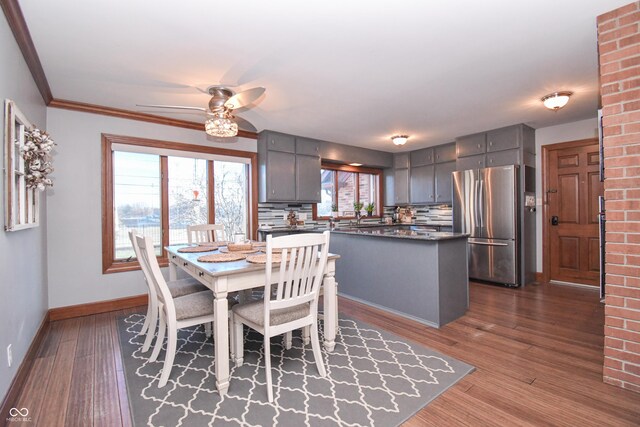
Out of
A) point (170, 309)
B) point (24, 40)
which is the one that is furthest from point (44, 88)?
point (170, 309)

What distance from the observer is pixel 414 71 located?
2607 millimetres

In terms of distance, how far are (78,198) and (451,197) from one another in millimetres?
5317

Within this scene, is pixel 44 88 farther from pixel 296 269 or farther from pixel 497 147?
pixel 497 147

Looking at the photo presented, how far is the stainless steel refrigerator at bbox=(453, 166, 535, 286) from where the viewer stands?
4219 mm

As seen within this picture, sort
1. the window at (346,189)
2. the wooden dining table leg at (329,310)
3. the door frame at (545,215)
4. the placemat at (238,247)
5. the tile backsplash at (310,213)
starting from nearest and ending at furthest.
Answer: the wooden dining table leg at (329,310) → the placemat at (238,247) → the door frame at (545,215) → the tile backsplash at (310,213) → the window at (346,189)

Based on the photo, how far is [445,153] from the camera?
5.39 meters

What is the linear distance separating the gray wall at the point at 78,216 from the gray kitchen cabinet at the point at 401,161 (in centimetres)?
465

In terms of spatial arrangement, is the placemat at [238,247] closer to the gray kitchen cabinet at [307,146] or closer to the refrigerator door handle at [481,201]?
the gray kitchen cabinet at [307,146]

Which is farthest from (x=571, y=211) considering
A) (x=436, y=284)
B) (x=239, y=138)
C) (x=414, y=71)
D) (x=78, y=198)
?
(x=78, y=198)

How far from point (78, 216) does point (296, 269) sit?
9.40 feet

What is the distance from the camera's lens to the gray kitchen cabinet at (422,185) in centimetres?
562

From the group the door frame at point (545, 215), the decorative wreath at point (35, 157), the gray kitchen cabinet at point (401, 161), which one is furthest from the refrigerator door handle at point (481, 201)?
the decorative wreath at point (35, 157)

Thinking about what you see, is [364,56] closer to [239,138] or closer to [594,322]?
[239,138]

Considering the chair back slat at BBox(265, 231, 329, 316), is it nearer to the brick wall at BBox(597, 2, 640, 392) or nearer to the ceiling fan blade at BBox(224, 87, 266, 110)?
the ceiling fan blade at BBox(224, 87, 266, 110)
